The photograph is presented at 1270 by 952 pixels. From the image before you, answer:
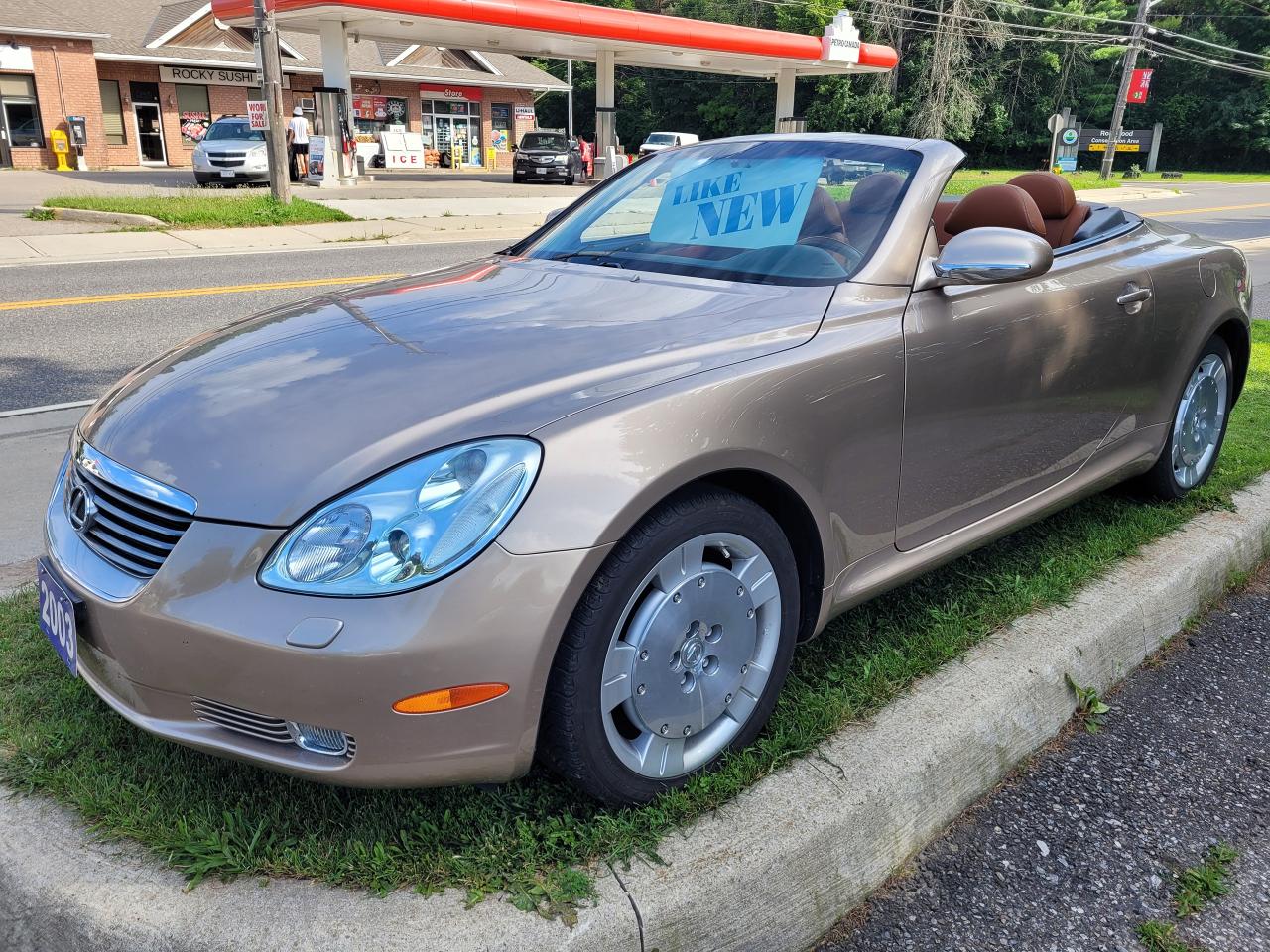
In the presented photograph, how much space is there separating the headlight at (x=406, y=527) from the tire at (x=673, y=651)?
250 millimetres

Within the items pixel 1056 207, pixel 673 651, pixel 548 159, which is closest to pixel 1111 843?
pixel 673 651

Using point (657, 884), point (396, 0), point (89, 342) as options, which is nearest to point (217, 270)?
point (89, 342)

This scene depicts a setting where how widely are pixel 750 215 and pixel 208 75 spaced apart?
40559 mm

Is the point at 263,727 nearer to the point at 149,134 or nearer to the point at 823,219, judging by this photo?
the point at 823,219

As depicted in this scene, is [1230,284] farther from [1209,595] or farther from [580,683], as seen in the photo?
[580,683]

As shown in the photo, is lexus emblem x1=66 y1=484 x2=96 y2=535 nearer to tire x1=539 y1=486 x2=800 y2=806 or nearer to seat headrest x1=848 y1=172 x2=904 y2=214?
tire x1=539 y1=486 x2=800 y2=806

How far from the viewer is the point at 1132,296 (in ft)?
11.4

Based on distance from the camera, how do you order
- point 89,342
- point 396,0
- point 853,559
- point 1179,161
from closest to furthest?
point 853,559
point 89,342
point 396,0
point 1179,161

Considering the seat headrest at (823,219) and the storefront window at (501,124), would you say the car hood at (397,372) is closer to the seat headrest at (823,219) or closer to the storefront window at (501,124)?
the seat headrest at (823,219)

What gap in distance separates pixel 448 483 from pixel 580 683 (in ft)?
1.49

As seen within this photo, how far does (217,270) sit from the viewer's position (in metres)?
12.0

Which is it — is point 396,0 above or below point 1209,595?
above

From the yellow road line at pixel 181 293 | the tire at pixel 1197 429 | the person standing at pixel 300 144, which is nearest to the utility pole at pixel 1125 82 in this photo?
the person standing at pixel 300 144

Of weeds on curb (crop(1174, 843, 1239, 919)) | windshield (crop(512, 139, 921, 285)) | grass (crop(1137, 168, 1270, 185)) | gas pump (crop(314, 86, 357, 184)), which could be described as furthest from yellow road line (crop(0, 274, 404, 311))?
grass (crop(1137, 168, 1270, 185))
